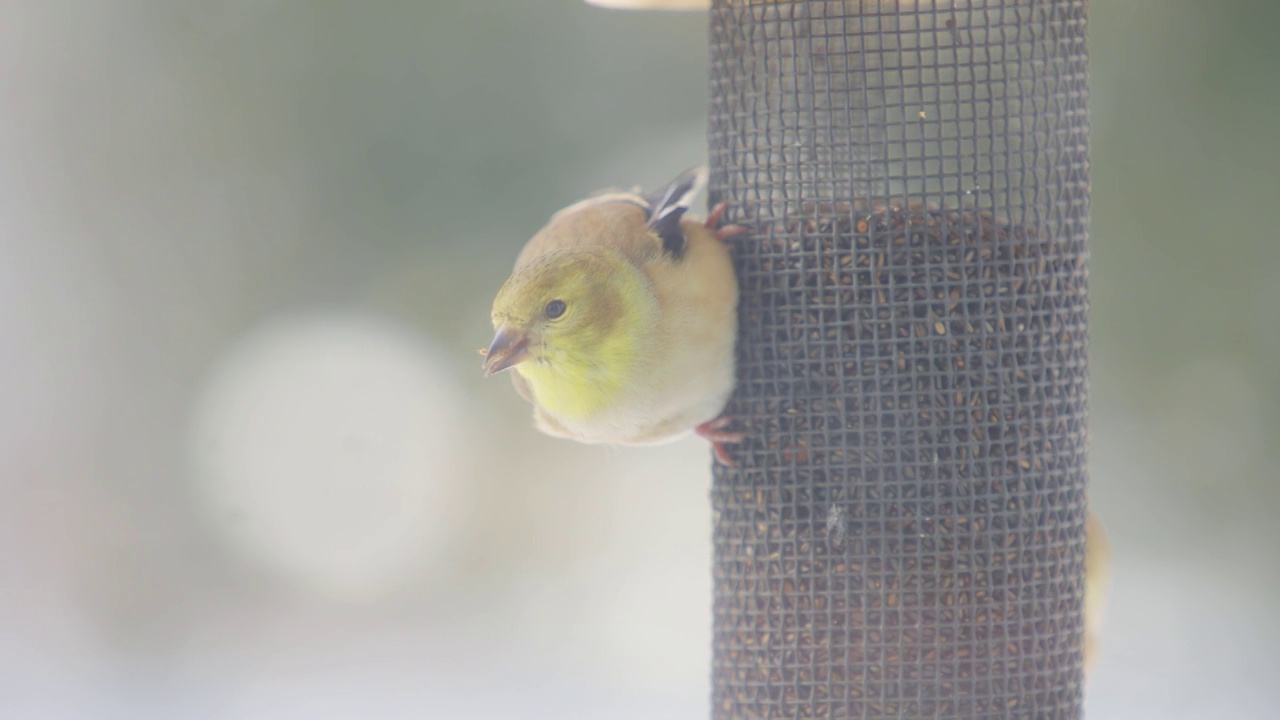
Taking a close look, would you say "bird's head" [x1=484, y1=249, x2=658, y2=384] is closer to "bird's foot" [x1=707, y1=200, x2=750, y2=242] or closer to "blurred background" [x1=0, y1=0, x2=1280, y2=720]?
"bird's foot" [x1=707, y1=200, x2=750, y2=242]

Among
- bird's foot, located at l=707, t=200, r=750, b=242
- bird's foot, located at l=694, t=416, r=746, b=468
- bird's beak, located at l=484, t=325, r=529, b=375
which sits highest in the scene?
bird's foot, located at l=707, t=200, r=750, b=242

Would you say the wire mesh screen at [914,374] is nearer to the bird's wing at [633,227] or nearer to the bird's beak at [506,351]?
the bird's wing at [633,227]

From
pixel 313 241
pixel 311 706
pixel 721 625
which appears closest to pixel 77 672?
pixel 311 706

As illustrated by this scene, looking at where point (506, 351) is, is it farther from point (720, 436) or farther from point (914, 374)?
point (914, 374)

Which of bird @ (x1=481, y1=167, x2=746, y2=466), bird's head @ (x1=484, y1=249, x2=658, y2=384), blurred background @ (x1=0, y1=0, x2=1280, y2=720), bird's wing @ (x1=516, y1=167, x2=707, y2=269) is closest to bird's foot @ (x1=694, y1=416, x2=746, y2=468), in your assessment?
bird @ (x1=481, y1=167, x2=746, y2=466)

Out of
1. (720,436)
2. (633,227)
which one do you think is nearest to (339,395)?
(633,227)

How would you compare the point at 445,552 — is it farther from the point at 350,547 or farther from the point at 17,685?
the point at 17,685
